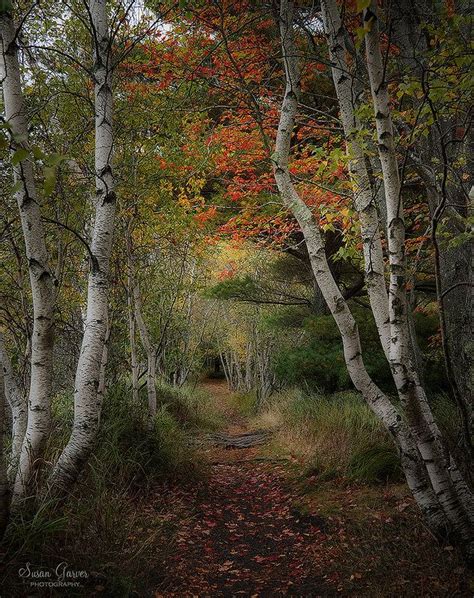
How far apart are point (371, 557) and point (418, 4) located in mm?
7143

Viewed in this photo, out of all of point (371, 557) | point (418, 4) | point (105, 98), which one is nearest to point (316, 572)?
point (371, 557)

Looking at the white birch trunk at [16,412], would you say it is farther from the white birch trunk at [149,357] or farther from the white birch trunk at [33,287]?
the white birch trunk at [149,357]

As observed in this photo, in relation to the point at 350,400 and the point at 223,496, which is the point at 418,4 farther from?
the point at 223,496

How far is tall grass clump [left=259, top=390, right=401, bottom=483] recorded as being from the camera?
5203mm

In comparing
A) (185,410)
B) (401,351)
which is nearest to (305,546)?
(401,351)

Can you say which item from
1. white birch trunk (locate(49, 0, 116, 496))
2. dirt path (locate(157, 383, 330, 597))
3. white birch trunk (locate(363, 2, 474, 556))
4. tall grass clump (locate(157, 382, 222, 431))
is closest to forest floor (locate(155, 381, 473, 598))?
dirt path (locate(157, 383, 330, 597))

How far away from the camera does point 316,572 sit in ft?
11.5

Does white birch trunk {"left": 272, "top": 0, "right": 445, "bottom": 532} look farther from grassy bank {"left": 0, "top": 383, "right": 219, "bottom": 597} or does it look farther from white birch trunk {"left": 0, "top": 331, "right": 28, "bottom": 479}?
white birch trunk {"left": 0, "top": 331, "right": 28, "bottom": 479}

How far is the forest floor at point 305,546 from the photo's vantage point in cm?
306

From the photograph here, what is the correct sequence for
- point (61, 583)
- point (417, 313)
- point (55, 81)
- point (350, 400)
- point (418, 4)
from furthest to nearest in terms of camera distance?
1. point (417, 313)
2. point (350, 400)
3. point (418, 4)
4. point (55, 81)
5. point (61, 583)

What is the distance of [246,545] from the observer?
4.28 m

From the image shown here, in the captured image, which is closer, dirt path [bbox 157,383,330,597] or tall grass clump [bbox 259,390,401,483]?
dirt path [bbox 157,383,330,597]

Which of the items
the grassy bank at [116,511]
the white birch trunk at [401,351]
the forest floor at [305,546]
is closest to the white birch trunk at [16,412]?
the grassy bank at [116,511]

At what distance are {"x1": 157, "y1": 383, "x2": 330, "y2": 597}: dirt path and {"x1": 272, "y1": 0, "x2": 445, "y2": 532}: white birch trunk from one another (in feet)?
3.82
